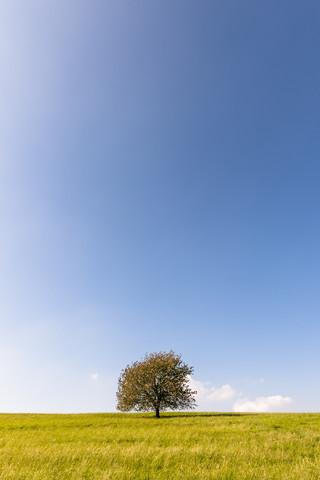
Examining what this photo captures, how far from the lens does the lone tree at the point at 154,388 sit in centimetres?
4159

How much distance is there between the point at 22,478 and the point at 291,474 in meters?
10.3

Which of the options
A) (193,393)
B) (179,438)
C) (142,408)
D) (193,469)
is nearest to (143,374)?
(142,408)

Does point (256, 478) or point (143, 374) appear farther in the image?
point (143, 374)

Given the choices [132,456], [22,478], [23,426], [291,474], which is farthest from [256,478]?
[23,426]

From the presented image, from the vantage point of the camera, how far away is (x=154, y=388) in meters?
41.7

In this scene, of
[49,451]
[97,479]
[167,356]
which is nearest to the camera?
[97,479]

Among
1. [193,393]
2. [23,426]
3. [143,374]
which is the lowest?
[23,426]

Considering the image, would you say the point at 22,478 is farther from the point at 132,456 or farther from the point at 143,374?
the point at 143,374

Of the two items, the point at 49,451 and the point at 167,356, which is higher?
the point at 167,356

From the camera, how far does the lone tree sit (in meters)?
41.6

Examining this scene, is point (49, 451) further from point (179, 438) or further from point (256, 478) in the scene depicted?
point (256, 478)

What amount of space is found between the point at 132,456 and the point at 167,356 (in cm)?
3288

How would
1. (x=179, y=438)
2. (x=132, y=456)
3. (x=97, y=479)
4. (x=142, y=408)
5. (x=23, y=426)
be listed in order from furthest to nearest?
(x=142, y=408) → (x=23, y=426) → (x=179, y=438) → (x=132, y=456) → (x=97, y=479)

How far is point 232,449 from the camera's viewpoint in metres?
14.6
